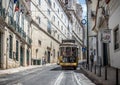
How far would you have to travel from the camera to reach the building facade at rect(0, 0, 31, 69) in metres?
40.5

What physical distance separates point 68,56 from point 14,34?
25.9ft

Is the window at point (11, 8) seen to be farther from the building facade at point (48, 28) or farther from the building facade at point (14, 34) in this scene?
the building facade at point (48, 28)

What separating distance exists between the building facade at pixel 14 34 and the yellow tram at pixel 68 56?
6277mm

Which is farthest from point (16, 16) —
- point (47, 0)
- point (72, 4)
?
point (72, 4)

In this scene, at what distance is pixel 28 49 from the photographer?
191ft

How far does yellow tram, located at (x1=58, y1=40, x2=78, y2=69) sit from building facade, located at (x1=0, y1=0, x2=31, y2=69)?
628cm

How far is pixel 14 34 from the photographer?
152ft

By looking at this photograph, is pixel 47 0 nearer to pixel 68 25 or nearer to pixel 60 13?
pixel 60 13

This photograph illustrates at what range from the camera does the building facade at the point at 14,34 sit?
40.5 m

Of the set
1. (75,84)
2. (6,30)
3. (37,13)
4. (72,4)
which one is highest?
(72,4)

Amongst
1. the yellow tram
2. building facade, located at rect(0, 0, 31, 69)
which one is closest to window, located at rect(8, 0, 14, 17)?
building facade, located at rect(0, 0, 31, 69)

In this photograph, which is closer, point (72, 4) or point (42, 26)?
point (42, 26)

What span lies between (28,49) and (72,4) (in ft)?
234

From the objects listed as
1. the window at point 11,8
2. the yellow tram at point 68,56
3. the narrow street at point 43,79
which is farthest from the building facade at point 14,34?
the narrow street at point 43,79
